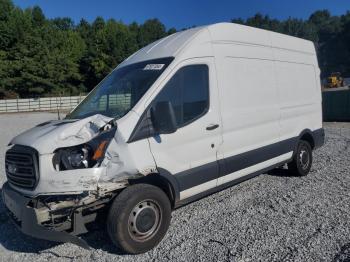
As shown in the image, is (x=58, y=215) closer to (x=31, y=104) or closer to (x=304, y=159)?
(x=304, y=159)

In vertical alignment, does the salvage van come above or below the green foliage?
below

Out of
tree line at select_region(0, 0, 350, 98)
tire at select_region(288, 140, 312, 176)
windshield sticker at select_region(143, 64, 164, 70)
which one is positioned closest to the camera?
windshield sticker at select_region(143, 64, 164, 70)

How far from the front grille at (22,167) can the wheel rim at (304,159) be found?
508 cm

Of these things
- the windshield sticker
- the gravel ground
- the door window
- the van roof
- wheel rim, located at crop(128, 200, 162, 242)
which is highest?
the van roof

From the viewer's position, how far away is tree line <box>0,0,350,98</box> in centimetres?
4966

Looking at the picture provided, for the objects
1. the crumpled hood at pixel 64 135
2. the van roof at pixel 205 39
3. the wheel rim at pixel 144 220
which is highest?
the van roof at pixel 205 39

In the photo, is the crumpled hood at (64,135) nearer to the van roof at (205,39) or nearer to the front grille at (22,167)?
the front grille at (22,167)

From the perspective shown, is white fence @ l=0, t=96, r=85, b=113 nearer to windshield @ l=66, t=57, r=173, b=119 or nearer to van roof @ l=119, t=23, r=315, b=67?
van roof @ l=119, t=23, r=315, b=67

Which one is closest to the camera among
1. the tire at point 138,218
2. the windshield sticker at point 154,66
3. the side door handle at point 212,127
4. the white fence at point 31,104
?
the tire at point 138,218

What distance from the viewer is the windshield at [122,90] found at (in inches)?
167

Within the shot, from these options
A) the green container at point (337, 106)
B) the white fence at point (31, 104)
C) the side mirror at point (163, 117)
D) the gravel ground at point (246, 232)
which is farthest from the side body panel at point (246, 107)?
the white fence at point (31, 104)

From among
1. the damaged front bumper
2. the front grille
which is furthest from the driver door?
the front grille

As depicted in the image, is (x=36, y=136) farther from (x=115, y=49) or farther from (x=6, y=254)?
(x=115, y=49)

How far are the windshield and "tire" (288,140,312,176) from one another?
367cm
